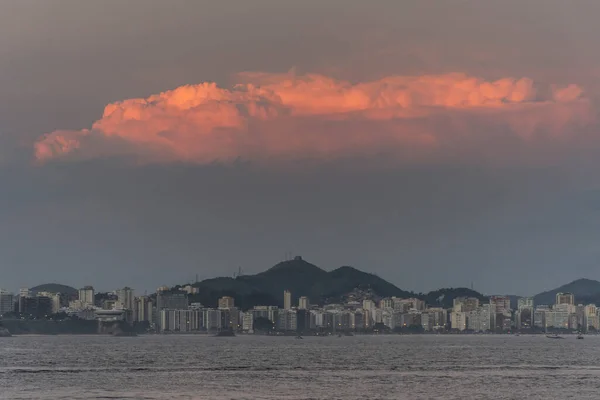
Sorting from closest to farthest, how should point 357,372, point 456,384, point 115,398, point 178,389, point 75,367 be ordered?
1. point 115,398
2. point 178,389
3. point 456,384
4. point 357,372
5. point 75,367

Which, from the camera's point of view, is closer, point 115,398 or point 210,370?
point 115,398

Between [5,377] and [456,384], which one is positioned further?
[5,377]

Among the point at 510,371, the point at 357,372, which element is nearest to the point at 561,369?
the point at 510,371

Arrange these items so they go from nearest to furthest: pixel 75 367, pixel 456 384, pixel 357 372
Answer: pixel 456 384, pixel 357 372, pixel 75 367

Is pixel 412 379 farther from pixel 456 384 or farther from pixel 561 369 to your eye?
pixel 561 369

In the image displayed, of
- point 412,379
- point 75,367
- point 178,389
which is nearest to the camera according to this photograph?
point 178,389

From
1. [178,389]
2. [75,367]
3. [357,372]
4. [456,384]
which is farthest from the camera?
[75,367]

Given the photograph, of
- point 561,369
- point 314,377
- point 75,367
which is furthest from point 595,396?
point 75,367

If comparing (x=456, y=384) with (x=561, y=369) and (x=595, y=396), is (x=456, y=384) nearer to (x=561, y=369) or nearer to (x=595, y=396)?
(x=595, y=396)
